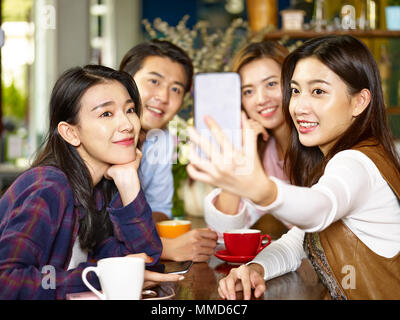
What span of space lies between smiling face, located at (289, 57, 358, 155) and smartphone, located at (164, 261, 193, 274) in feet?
1.35

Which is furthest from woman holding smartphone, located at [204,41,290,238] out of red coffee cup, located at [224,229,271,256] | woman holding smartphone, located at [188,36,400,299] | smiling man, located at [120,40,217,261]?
woman holding smartphone, located at [188,36,400,299]

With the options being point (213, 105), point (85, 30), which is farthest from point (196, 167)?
point (85, 30)

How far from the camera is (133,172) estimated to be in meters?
1.28

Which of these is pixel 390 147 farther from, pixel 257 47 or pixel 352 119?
pixel 257 47

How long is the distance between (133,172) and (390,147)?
0.61 m

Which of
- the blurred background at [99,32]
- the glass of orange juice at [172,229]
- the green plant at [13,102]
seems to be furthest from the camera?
the green plant at [13,102]

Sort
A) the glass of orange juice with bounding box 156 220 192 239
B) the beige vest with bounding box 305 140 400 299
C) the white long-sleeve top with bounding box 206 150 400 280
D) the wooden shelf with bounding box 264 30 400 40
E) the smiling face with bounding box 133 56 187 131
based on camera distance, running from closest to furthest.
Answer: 1. the white long-sleeve top with bounding box 206 150 400 280
2. the beige vest with bounding box 305 140 400 299
3. the glass of orange juice with bounding box 156 220 192 239
4. the smiling face with bounding box 133 56 187 131
5. the wooden shelf with bounding box 264 30 400 40

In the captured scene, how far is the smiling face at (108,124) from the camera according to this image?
4.09ft

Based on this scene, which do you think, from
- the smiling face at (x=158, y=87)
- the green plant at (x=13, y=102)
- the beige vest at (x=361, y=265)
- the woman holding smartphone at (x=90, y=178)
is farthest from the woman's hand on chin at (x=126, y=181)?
Result: the green plant at (x=13, y=102)

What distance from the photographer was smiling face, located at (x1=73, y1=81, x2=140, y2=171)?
125 centimetres

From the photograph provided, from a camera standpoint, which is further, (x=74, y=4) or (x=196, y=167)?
(x=74, y=4)

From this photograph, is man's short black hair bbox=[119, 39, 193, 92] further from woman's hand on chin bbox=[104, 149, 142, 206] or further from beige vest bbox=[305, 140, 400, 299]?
beige vest bbox=[305, 140, 400, 299]

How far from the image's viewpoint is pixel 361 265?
111 centimetres

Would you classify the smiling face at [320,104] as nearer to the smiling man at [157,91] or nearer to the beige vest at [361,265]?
the beige vest at [361,265]
